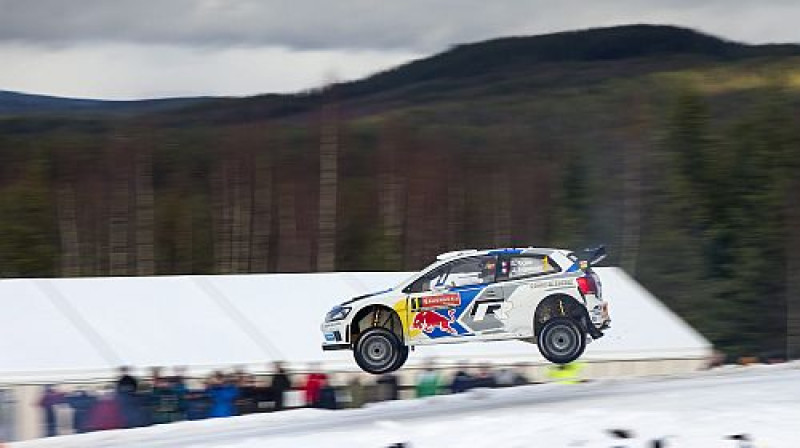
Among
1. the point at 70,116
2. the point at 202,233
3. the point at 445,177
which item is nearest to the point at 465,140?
the point at 445,177

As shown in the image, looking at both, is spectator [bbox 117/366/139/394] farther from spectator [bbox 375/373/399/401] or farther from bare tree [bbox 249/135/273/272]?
bare tree [bbox 249/135/273/272]

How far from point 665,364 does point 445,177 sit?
1031 inches

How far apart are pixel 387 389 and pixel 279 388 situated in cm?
196

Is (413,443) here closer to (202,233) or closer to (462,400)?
(462,400)

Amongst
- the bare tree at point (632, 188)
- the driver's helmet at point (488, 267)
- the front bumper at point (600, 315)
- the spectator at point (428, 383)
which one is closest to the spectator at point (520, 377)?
the spectator at point (428, 383)

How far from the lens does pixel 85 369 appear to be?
19125mm

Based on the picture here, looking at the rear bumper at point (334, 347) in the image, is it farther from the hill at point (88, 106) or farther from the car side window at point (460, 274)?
the hill at point (88, 106)

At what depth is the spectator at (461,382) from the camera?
1883 centimetres

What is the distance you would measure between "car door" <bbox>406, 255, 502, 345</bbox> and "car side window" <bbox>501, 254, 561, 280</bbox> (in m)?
0.19

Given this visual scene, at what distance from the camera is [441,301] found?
15242mm

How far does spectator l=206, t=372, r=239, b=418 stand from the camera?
19.3 m

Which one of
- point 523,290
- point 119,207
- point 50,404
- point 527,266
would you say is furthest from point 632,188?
point 523,290

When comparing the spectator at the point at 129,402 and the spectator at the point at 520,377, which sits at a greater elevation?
the spectator at the point at 520,377

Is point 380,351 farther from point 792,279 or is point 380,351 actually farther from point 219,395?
point 792,279
